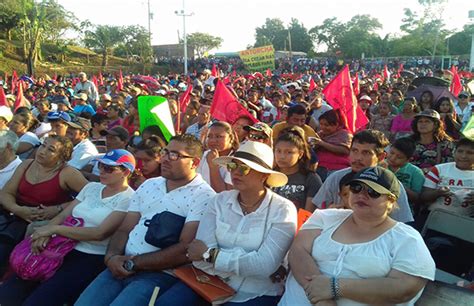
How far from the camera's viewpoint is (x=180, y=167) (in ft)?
11.3

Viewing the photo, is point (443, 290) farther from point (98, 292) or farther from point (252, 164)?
point (98, 292)

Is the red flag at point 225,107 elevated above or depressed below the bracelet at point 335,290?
above

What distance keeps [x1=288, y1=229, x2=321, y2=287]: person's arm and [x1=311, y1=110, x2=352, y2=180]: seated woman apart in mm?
2293

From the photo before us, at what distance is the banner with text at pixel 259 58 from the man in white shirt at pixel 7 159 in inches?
601

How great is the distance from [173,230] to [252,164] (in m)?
0.75

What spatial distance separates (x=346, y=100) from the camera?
758 cm

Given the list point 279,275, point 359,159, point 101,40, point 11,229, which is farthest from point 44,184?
point 101,40

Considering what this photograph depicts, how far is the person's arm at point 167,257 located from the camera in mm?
3186

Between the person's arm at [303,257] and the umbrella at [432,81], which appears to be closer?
the person's arm at [303,257]

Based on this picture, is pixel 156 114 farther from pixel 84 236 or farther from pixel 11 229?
pixel 84 236

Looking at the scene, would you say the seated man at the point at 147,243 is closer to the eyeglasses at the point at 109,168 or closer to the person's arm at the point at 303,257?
the eyeglasses at the point at 109,168

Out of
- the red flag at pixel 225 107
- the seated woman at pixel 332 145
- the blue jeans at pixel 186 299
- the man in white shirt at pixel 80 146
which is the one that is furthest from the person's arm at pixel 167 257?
the red flag at pixel 225 107

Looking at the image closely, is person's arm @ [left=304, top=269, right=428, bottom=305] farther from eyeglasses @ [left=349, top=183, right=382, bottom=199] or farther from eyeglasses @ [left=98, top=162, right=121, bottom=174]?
eyeglasses @ [left=98, top=162, right=121, bottom=174]

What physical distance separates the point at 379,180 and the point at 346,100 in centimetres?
525
